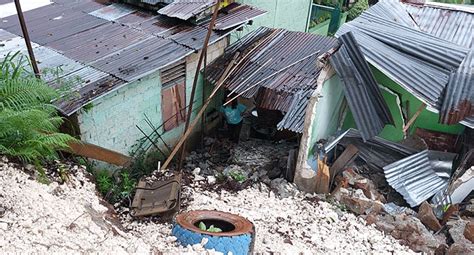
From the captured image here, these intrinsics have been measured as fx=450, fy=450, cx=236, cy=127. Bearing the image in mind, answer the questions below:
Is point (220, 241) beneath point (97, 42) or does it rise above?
beneath

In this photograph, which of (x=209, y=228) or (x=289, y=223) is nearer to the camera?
(x=209, y=228)

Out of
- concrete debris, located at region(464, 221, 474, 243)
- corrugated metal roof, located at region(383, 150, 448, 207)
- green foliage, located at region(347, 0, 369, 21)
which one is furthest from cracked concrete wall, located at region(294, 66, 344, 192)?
green foliage, located at region(347, 0, 369, 21)

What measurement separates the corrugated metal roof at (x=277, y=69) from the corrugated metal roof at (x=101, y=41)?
79 cm

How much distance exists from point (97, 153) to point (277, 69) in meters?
3.87

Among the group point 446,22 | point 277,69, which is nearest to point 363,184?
point 277,69

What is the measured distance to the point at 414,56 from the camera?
7324 mm

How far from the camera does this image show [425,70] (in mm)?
7180

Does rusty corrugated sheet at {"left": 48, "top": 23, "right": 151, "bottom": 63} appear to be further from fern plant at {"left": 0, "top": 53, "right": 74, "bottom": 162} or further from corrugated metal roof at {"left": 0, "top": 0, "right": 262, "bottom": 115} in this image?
fern plant at {"left": 0, "top": 53, "right": 74, "bottom": 162}

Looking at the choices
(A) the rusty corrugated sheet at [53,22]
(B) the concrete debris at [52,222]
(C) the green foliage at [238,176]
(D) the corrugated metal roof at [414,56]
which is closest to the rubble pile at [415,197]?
(D) the corrugated metal roof at [414,56]

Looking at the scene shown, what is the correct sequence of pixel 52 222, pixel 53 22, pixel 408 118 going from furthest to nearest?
pixel 53 22 < pixel 408 118 < pixel 52 222

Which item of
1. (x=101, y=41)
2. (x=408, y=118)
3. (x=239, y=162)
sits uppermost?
(x=101, y=41)

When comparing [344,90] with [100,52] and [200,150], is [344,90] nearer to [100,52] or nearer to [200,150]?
[200,150]

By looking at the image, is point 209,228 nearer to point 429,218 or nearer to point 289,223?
A: point 289,223

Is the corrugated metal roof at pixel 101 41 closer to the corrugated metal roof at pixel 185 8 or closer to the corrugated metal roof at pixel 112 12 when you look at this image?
the corrugated metal roof at pixel 112 12
